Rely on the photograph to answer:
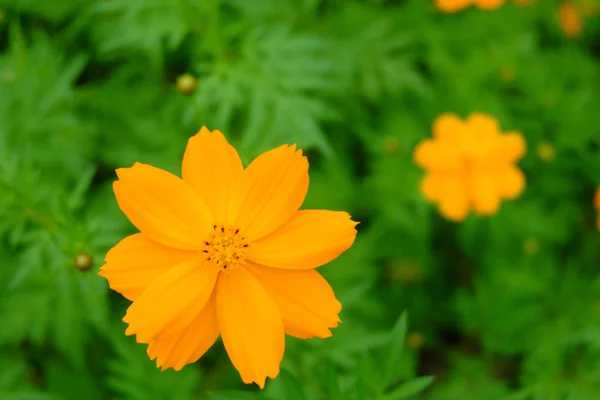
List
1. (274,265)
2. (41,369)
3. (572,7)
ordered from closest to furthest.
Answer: (274,265) → (41,369) → (572,7)

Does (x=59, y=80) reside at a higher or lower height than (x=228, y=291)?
higher

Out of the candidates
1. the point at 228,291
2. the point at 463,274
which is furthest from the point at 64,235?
the point at 463,274

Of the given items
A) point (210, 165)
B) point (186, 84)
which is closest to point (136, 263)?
point (210, 165)

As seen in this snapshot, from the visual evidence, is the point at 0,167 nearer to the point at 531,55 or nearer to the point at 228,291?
the point at 228,291

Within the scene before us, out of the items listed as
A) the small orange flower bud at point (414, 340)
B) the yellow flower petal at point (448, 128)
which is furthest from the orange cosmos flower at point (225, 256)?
the small orange flower bud at point (414, 340)

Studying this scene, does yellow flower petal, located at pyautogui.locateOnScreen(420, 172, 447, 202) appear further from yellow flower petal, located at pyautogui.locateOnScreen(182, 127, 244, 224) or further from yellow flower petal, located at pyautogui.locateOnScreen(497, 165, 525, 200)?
yellow flower petal, located at pyautogui.locateOnScreen(182, 127, 244, 224)

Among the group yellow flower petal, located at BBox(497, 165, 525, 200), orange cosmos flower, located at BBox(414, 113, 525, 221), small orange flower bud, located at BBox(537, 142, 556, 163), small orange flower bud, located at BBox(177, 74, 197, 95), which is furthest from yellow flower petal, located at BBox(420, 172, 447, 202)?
small orange flower bud, located at BBox(177, 74, 197, 95)
